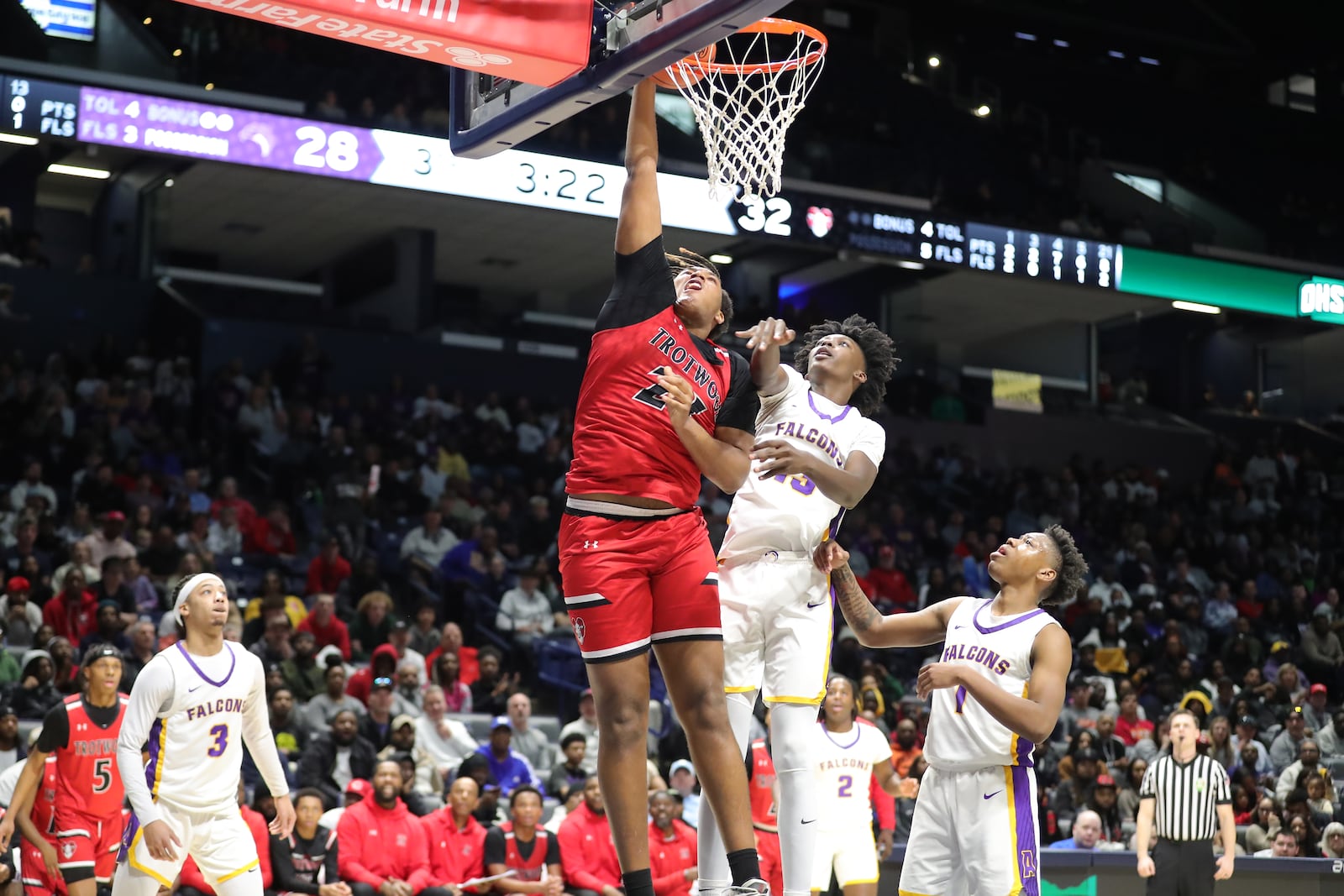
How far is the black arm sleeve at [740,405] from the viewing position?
17.6ft

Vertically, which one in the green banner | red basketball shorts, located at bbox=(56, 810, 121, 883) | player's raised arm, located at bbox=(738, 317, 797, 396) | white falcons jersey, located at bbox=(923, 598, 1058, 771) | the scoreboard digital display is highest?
the scoreboard digital display

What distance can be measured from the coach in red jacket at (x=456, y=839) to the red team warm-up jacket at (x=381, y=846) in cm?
10

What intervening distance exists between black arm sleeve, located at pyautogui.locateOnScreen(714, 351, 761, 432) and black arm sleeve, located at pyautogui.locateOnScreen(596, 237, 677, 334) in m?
0.42

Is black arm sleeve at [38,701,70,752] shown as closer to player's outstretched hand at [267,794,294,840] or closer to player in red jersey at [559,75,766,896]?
player's outstretched hand at [267,794,294,840]

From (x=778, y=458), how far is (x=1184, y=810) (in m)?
7.45

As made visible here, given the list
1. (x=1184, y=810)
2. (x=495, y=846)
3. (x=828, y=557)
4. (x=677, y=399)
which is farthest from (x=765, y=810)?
(x=677, y=399)

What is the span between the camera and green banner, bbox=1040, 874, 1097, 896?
37.7 feet

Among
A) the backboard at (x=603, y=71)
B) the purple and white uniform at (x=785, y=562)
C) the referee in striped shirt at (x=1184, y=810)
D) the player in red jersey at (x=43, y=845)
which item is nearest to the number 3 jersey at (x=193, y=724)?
the player in red jersey at (x=43, y=845)

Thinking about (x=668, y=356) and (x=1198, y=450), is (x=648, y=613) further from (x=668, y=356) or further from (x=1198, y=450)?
(x=1198, y=450)

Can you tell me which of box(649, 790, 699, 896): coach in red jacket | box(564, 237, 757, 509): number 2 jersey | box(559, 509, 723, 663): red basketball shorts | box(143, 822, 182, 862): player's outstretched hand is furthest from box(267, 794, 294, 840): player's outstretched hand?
box(649, 790, 699, 896): coach in red jacket

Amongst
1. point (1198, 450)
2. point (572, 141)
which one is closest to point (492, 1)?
point (572, 141)

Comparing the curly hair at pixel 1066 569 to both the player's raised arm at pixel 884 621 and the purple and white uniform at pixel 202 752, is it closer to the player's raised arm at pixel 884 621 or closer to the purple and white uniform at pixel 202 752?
the player's raised arm at pixel 884 621

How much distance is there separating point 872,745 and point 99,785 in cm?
523

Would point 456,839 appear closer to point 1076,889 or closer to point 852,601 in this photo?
point 1076,889
